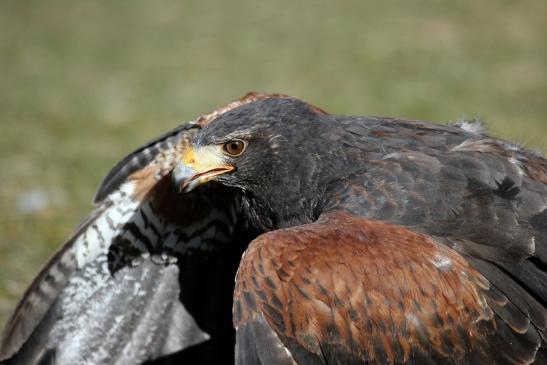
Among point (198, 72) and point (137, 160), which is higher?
point (137, 160)

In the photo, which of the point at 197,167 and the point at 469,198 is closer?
the point at 469,198

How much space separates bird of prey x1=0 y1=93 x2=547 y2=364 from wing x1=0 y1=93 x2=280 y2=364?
0.4 inches

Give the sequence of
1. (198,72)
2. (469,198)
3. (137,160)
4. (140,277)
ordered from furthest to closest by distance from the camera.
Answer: (198,72)
(140,277)
(137,160)
(469,198)

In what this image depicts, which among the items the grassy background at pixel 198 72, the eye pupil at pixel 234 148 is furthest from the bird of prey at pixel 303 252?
the grassy background at pixel 198 72

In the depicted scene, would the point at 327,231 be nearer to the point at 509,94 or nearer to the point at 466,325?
the point at 466,325

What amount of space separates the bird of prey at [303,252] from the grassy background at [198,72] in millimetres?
1300

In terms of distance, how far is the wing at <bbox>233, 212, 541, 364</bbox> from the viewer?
4.27 m

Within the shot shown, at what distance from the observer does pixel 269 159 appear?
16.8 ft

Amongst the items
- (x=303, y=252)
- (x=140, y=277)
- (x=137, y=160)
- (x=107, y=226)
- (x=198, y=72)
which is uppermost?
(x=303, y=252)

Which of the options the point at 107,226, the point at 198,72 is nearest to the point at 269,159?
the point at 107,226

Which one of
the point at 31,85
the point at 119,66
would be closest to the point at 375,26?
the point at 119,66

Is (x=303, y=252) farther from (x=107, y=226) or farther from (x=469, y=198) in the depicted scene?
(x=107, y=226)

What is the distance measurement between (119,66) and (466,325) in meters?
13.6

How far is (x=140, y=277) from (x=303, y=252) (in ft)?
7.73
